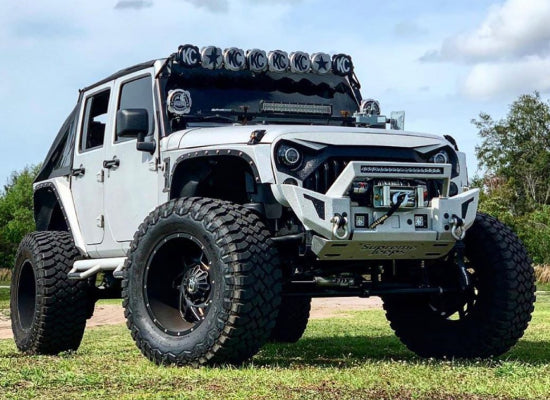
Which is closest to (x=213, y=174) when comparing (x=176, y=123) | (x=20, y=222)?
(x=176, y=123)

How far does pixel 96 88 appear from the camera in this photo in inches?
400

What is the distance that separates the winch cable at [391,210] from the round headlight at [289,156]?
26.5 inches

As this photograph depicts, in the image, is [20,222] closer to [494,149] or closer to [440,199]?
[494,149]

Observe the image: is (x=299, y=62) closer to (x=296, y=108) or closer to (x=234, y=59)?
(x=296, y=108)

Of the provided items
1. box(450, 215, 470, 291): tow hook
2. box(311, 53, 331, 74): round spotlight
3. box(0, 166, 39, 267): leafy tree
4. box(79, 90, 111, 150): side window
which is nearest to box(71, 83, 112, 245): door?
box(79, 90, 111, 150): side window

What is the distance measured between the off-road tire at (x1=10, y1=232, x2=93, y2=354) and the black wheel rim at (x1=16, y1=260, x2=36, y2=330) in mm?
323

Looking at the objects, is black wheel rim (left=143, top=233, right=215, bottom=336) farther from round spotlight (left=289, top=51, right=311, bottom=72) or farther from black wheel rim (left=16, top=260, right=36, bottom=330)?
black wheel rim (left=16, top=260, right=36, bottom=330)

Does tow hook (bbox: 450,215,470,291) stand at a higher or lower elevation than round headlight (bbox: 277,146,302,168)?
lower

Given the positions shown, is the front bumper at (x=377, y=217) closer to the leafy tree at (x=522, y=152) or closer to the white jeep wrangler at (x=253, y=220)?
the white jeep wrangler at (x=253, y=220)

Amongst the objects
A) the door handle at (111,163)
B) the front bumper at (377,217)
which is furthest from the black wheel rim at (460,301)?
the door handle at (111,163)

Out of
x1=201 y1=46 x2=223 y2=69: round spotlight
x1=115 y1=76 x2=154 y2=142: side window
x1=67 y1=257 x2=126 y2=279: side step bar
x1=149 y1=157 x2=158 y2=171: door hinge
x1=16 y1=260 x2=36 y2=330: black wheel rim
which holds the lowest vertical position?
x1=16 y1=260 x2=36 y2=330: black wheel rim

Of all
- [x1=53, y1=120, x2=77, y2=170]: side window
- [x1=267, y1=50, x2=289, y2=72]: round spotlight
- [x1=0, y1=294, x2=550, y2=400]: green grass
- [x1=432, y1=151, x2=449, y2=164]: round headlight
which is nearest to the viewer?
[x1=0, y1=294, x2=550, y2=400]: green grass

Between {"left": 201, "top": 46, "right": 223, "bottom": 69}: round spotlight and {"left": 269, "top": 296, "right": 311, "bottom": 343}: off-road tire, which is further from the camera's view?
{"left": 269, "top": 296, "right": 311, "bottom": 343}: off-road tire

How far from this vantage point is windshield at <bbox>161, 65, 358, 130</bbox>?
28.7ft
